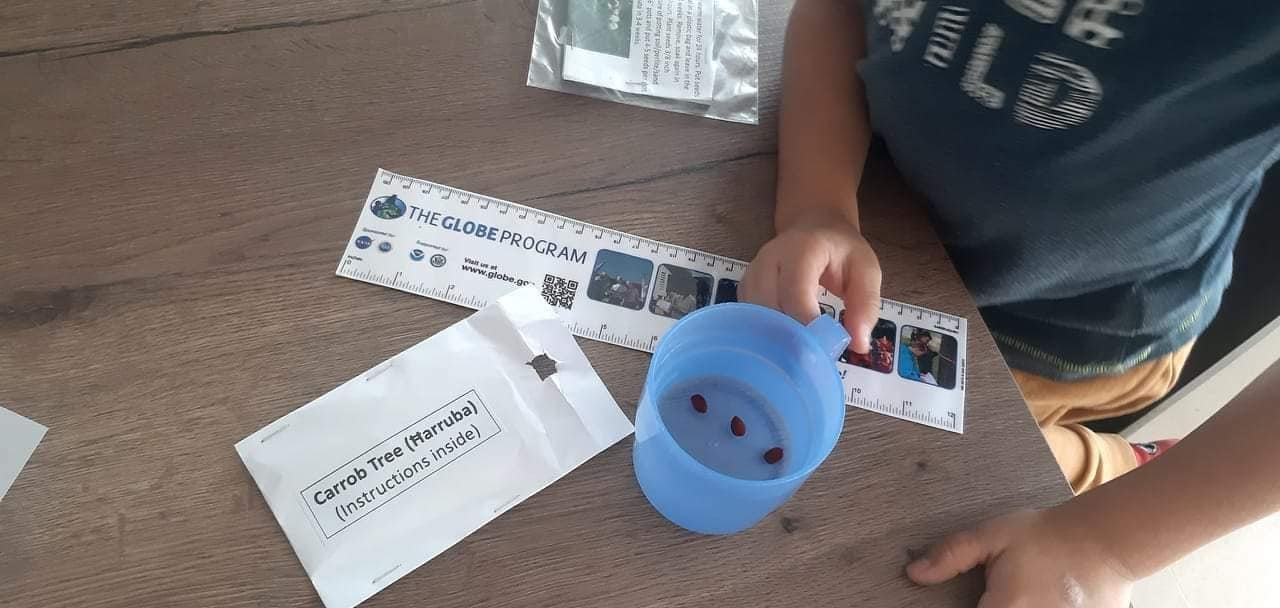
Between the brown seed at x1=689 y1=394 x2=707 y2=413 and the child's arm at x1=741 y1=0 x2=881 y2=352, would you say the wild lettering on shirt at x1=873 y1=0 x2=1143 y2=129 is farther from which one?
the brown seed at x1=689 y1=394 x2=707 y2=413

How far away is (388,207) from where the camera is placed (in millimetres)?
575

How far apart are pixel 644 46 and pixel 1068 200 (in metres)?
0.36

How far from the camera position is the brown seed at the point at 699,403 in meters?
→ 0.50

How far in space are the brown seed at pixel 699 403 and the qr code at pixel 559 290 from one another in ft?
0.37

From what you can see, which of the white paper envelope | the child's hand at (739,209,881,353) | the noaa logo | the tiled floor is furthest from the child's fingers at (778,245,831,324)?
the tiled floor

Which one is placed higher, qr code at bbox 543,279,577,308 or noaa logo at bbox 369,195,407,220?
noaa logo at bbox 369,195,407,220

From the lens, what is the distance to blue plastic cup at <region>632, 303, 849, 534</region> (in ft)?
1.49

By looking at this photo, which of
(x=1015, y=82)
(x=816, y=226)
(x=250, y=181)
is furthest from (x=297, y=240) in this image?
(x=1015, y=82)

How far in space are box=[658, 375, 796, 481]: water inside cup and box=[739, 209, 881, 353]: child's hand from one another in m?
0.07

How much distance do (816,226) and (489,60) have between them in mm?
296

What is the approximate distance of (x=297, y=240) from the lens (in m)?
0.55

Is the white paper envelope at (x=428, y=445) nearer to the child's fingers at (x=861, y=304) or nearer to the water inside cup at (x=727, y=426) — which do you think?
the water inside cup at (x=727, y=426)

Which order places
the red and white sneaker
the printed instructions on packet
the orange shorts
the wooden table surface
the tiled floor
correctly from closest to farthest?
the wooden table surface, the printed instructions on packet, the orange shorts, the red and white sneaker, the tiled floor

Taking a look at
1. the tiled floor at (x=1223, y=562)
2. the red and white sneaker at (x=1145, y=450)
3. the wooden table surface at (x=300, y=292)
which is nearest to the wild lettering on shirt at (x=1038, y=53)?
the wooden table surface at (x=300, y=292)
